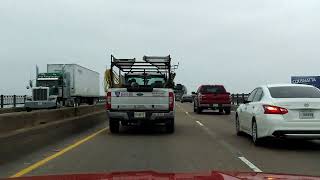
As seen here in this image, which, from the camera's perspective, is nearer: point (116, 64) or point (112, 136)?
point (112, 136)

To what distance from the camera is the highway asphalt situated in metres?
11.0

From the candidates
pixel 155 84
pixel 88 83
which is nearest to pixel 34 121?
pixel 155 84

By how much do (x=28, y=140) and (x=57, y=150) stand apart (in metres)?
0.76

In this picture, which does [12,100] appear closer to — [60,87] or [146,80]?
[60,87]

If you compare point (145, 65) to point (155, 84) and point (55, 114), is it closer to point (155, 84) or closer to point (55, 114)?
point (155, 84)

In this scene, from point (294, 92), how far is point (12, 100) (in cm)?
2919

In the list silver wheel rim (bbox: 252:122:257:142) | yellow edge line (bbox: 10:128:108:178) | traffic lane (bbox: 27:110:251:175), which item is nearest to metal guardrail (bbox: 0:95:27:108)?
A: traffic lane (bbox: 27:110:251:175)

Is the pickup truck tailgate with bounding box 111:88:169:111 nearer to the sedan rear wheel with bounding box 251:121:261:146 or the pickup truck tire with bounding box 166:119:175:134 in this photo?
the pickup truck tire with bounding box 166:119:175:134

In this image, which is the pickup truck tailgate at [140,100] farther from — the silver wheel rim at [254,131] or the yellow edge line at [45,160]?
the silver wheel rim at [254,131]

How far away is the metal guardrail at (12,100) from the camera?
37.8 metres

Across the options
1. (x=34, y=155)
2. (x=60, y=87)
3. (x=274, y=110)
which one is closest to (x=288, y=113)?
(x=274, y=110)

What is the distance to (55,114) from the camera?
63.2 ft

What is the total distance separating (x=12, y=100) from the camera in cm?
4069

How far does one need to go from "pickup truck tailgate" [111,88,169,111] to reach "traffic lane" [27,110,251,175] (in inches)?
36.3
